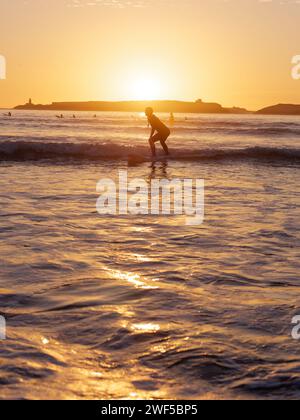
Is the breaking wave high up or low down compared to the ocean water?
up

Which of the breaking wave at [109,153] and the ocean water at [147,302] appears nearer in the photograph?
the ocean water at [147,302]

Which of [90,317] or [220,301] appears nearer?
[90,317]

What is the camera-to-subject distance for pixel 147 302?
3.99 m

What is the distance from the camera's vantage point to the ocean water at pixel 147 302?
2842mm

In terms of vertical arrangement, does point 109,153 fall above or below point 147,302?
above

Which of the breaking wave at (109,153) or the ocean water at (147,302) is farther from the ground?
the breaking wave at (109,153)

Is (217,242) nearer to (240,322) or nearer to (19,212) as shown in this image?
(240,322)

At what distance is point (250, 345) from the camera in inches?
128

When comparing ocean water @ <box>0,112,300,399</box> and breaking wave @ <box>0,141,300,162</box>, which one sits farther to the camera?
breaking wave @ <box>0,141,300,162</box>

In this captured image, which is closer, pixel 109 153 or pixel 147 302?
pixel 147 302

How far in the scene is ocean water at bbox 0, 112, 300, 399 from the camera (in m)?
2.84
